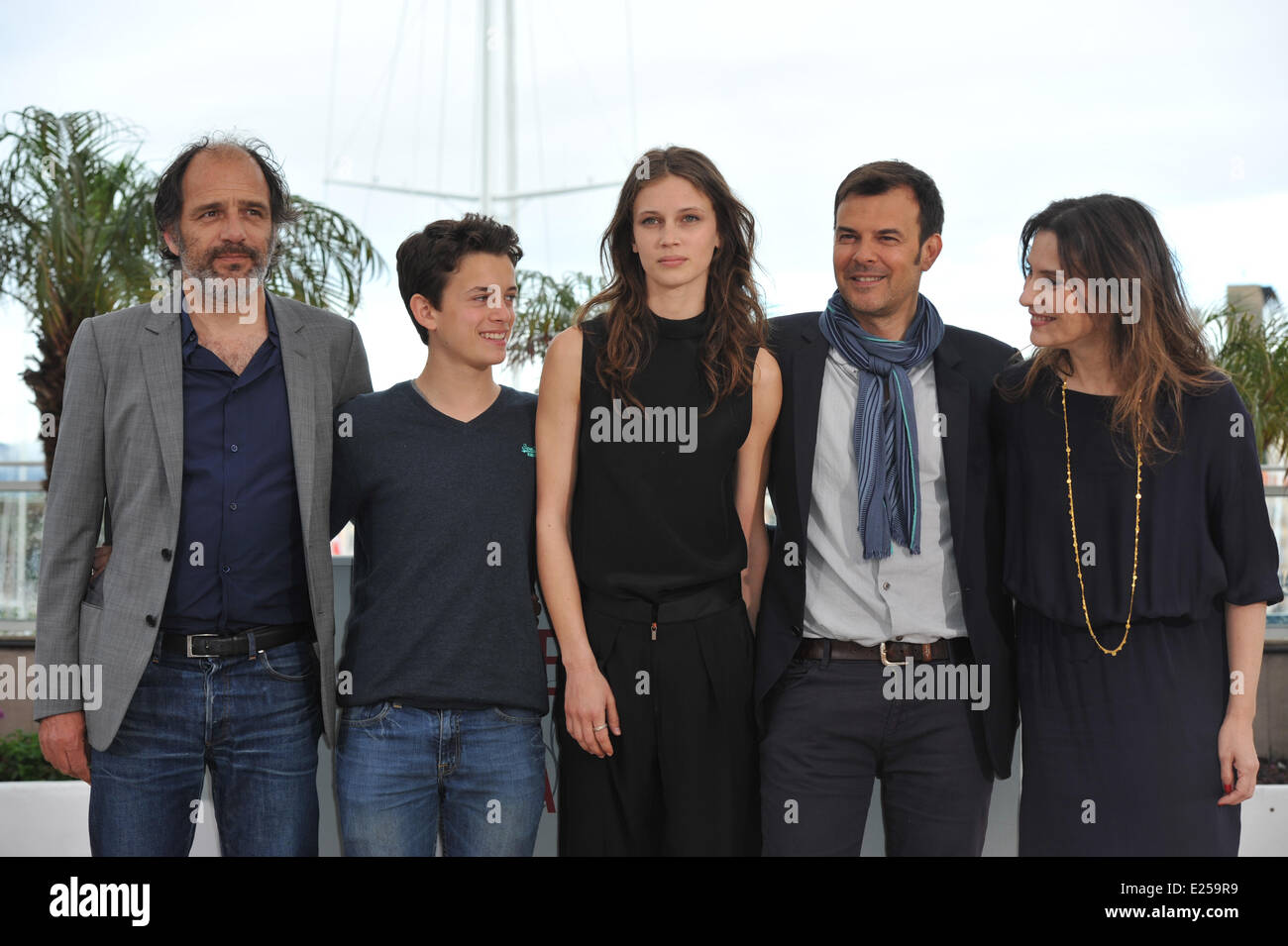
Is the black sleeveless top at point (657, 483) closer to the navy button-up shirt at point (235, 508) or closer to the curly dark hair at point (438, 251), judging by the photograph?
the curly dark hair at point (438, 251)

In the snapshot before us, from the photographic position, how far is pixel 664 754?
9.20 feet

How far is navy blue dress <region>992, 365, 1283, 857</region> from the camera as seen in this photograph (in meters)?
2.78

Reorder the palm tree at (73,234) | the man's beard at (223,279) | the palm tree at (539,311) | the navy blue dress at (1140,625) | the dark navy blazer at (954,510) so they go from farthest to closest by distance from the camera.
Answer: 1. the palm tree at (539,311)
2. the palm tree at (73,234)
3. the man's beard at (223,279)
4. the dark navy blazer at (954,510)
5. the navy blue dress at (1140,625)

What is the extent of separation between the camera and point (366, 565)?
2.96 meters

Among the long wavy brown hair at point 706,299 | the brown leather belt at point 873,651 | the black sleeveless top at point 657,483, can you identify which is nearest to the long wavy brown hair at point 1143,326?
the brown leather belt at point 873,651

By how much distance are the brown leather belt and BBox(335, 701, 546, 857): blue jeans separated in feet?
2.49

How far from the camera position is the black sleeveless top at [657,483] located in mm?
2836

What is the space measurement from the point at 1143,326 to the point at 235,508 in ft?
7.61

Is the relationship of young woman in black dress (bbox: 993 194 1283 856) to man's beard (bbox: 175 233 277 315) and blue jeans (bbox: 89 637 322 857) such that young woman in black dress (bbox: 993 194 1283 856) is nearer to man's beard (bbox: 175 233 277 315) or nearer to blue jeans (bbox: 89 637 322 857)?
blue jeans (bbox: 89 637 322 857)

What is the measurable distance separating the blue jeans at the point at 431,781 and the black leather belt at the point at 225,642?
277 mm

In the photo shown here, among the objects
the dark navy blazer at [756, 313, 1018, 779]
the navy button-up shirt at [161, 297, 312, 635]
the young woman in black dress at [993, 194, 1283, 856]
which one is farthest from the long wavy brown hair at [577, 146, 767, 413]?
the navy button-up shirt at [161, 297, 312, 635]
